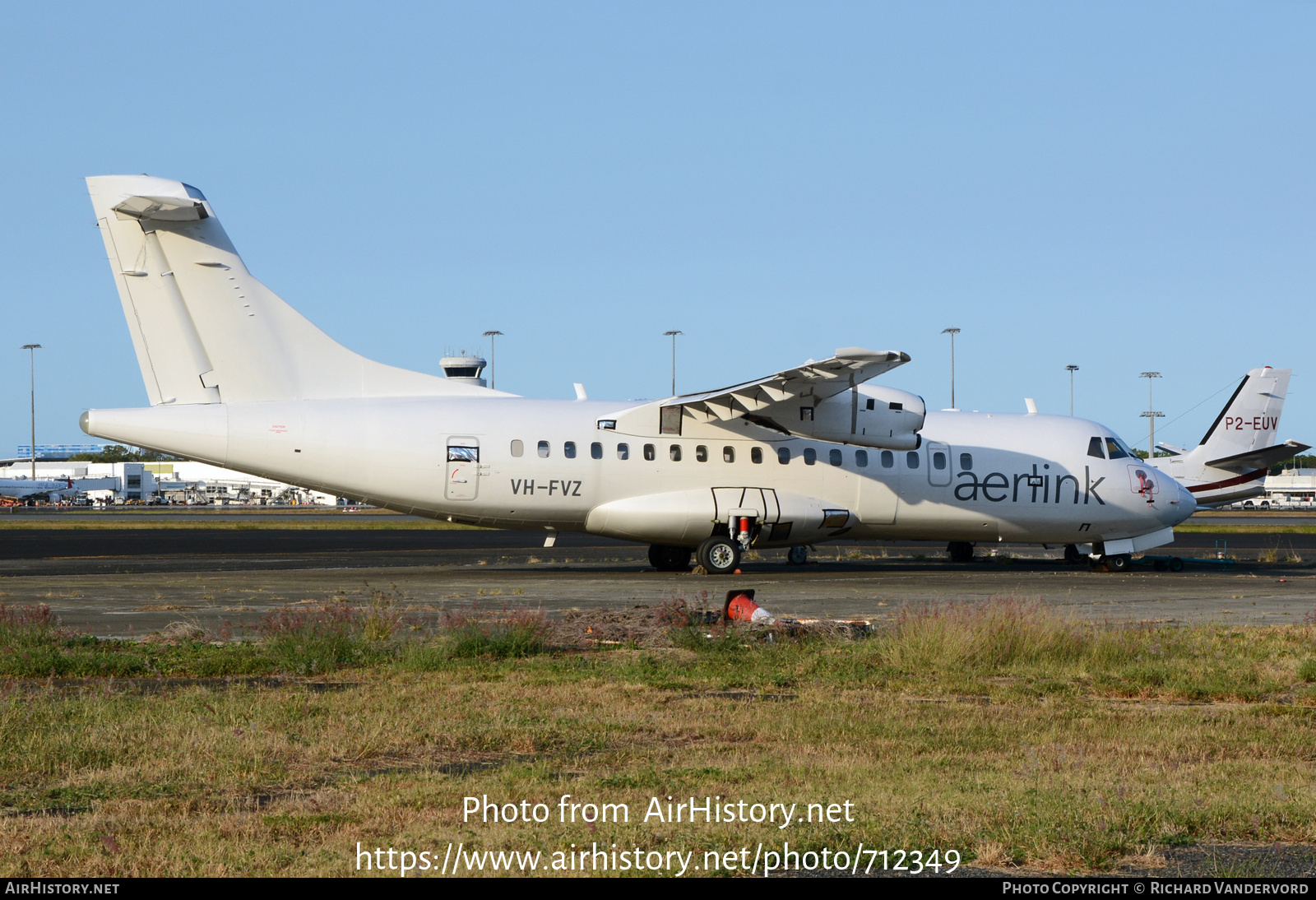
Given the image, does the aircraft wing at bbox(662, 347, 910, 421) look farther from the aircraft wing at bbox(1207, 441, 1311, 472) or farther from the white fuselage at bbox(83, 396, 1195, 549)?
the aircraft wing at bbox(1207, 441, 1311, 472)

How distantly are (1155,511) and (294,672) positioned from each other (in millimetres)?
22560

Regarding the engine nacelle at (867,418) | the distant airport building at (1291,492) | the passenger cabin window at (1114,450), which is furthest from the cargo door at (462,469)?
the distant airport building at (1291,492)

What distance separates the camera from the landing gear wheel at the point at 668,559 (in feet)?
88.8

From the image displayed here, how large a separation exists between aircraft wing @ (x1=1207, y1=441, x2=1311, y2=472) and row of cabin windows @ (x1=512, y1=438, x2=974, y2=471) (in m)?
12.1

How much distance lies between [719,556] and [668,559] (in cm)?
240

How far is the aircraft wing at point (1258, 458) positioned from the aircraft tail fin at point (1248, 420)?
941 mm

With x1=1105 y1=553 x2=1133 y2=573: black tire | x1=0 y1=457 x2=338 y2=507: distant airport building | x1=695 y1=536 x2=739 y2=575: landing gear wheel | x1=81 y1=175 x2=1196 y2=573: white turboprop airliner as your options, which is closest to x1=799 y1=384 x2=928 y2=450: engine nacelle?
x1=81 y1=175 x2=1196 y2=573: white turboprop airliner

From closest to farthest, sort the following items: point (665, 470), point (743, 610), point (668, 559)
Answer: point (743, 610)
point (665, 470)
point (668, 559)

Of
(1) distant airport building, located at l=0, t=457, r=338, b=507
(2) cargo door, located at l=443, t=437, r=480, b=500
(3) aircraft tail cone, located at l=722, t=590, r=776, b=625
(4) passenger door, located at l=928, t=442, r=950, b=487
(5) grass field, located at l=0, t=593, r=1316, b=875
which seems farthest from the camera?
(1) distant airport building, located at l=0, t=457, r=338, b=507

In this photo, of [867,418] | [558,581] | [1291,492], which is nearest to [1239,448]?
[867,418]

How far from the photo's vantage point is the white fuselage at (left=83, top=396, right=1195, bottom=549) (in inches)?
890

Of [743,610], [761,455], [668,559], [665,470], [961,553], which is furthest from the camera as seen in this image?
[961,553]

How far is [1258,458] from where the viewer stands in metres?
34.0

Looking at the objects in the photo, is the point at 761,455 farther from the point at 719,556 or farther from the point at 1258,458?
the point at 1258,458
